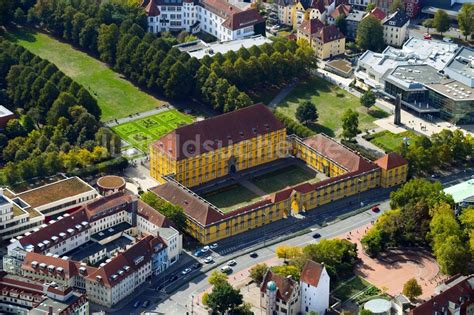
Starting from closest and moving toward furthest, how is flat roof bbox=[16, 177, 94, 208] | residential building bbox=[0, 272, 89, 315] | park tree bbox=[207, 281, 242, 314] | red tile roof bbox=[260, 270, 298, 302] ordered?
residential building bbox=[0, 272, 89, 315] → park tree bbox=[207, 281, 242, 314] → red tile roof bbox=[260, 270, 298, 302] → flat roof bbox=[16, 177, 94, 208]

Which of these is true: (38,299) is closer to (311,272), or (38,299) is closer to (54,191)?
(54,191)

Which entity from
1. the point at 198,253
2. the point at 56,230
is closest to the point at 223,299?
the point at 198,253

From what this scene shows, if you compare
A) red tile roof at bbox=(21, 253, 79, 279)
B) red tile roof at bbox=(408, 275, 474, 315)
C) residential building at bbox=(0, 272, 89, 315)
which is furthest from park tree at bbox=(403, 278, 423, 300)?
red tile roof at bbox=(21, 253, 79, 279)

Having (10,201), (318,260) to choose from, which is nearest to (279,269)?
(318,260)

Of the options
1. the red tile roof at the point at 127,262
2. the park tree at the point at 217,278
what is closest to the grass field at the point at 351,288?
the park tree at the point at 217,278

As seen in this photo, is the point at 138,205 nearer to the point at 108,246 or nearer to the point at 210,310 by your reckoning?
the point at 108,246

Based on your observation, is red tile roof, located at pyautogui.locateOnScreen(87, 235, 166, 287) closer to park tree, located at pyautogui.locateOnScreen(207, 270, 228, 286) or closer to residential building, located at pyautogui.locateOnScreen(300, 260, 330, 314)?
park tree, located at pyautogui.locateOnScreen(207, 270, 228, 286)
